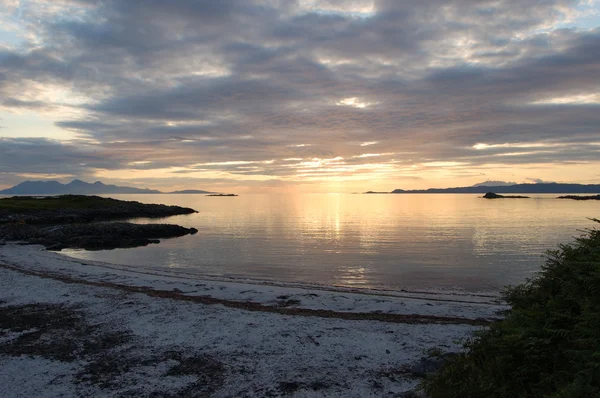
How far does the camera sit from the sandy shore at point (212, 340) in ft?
30.7

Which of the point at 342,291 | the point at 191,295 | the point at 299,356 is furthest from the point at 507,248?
the point at 299,356

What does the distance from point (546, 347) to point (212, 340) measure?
9.19 m

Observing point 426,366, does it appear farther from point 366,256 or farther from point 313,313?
point 366,256

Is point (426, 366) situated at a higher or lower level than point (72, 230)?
higher

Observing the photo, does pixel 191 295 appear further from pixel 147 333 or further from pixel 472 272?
pixel 472 272

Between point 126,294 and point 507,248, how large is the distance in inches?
1626

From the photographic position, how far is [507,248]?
146 feet

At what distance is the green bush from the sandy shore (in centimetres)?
183

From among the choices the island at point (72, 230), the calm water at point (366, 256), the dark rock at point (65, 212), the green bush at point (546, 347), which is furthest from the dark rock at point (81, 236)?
the green bush at point (546, 347)

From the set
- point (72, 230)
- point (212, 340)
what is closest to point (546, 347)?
point (212, 340)

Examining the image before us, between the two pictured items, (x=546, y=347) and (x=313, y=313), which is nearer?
(x=546, y=347)

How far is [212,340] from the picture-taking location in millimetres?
12398

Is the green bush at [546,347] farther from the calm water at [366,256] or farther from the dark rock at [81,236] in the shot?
the dark rock at [81,236]

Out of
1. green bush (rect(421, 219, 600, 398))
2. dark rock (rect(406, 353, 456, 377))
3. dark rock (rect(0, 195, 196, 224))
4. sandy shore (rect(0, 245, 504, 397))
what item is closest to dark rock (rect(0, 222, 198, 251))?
dark rock (rect(0, 195, 196, 224))
